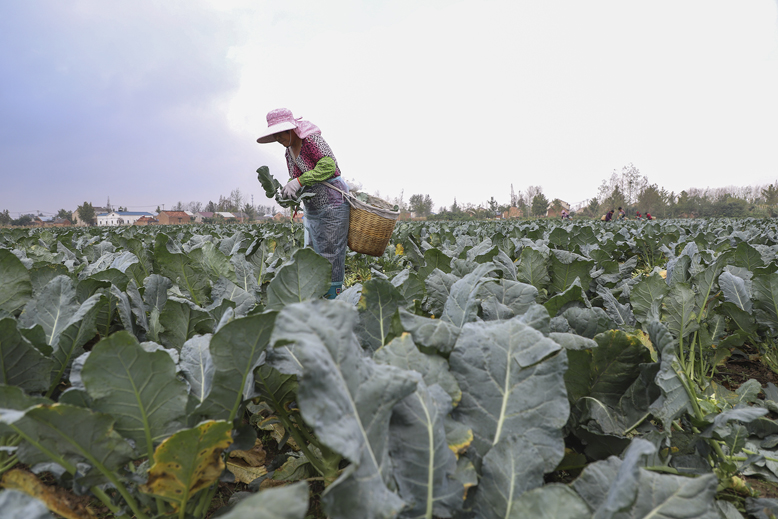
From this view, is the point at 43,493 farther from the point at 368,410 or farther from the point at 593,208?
the point at 593,208

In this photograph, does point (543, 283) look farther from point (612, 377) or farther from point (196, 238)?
point (196, 238)

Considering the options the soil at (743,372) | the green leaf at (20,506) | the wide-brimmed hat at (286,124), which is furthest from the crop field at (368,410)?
the wide-brimmed hat at (286,124)

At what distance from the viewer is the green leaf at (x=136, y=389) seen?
0.84 m

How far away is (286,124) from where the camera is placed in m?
4.05

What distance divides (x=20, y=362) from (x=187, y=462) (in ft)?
1.98

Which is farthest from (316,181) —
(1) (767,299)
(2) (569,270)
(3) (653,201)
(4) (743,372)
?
(3) (653,201)

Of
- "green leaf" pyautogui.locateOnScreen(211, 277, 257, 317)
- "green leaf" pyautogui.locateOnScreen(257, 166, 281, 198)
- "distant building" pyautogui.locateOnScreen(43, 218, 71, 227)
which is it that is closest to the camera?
"green leaf" pyautogui.locateOnScreen(211, 277, 257, 317)

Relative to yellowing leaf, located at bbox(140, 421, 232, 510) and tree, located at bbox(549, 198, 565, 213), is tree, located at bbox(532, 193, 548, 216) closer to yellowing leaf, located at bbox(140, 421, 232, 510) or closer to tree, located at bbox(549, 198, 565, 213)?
tree, located at bbox(549, 198, 565, 213)

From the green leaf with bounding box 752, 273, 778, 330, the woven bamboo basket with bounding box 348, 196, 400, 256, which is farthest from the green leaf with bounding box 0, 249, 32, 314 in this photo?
the green leaf with bounding box 752, 273, 778, 330

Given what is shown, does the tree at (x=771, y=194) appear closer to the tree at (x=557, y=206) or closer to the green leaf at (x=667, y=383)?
the tree at (x=557, y=206)

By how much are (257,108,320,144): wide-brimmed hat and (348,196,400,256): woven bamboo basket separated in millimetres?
838

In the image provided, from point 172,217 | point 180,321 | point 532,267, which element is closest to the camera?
point 180,321

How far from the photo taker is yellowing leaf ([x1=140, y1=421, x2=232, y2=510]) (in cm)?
79

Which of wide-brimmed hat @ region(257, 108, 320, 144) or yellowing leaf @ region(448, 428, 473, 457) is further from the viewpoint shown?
wide-brimmed hat @ region(257, 108, 320, 144)
